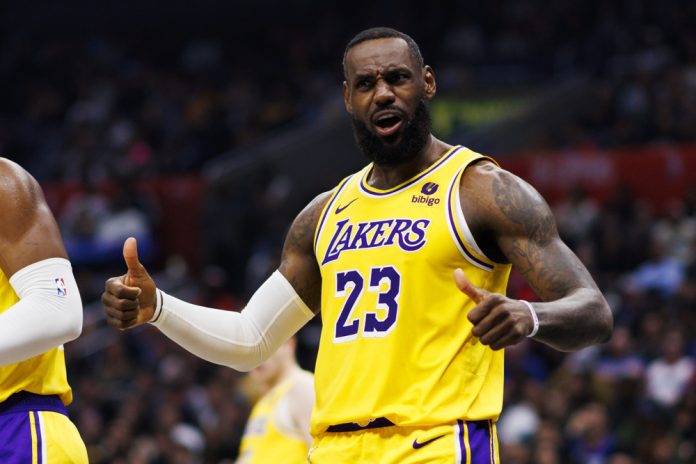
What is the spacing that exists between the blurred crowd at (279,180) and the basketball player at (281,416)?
1.62 m

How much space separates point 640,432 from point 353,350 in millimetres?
6204

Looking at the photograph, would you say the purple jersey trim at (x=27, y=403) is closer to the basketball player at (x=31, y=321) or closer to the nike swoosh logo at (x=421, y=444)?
the basketball player at (x=31, y=321)

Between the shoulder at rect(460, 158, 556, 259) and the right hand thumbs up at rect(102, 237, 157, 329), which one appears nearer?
the shoulder at rect(460, 158, 556, 259)

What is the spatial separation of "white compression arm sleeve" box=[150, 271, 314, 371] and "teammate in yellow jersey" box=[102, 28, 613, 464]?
3 centimetres

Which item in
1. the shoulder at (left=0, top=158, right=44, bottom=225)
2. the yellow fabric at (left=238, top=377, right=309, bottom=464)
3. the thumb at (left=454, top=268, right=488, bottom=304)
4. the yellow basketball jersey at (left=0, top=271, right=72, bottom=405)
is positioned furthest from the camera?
the yellow fabric at (left=238, top=377, right=309, bottom=464)

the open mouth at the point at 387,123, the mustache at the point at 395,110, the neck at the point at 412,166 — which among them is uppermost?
the mustache at the point at 395,110

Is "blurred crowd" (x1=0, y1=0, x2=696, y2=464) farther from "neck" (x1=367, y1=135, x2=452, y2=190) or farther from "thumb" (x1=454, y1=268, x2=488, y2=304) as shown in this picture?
→ "thumb" (x1=454, y1=268, x2=488, y2=304)

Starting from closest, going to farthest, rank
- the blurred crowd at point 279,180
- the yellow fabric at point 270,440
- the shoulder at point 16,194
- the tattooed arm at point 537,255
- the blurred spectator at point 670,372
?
the tattooed arm at point 537,255, the shoulder at point 16,194, the yellow fabric at point 270,440, the blurred spectator at point 670,372, the blurred crowd at point 279,180

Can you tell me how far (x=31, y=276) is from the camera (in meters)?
4.39

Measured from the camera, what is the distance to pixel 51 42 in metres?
24.5

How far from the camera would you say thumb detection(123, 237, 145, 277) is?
4727 millimetres

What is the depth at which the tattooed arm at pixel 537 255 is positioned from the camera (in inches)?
166

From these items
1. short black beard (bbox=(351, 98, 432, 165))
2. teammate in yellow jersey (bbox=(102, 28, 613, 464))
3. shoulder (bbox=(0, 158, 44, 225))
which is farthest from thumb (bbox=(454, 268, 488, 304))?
shoulder (bbox=(0, 158, 44, 225))

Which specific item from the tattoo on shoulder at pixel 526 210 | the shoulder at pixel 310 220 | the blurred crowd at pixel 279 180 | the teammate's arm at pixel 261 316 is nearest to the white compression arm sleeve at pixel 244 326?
the teammate's arm at pixel 261 316
